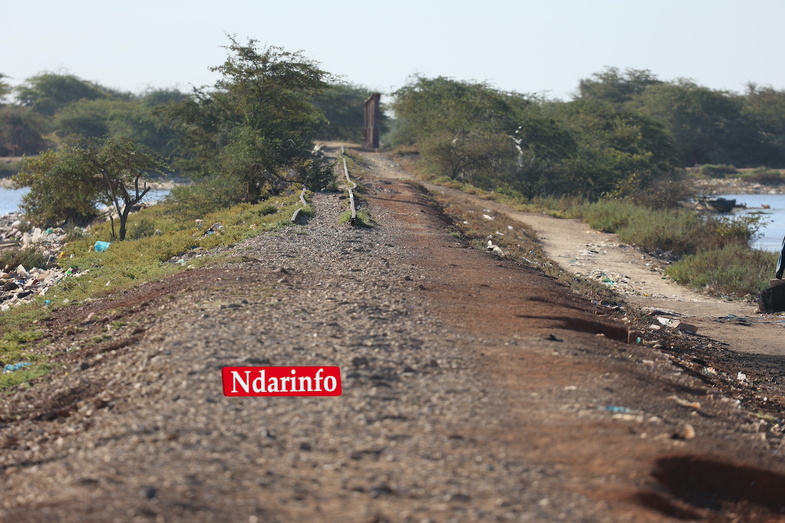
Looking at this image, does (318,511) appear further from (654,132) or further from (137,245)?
(654,132)


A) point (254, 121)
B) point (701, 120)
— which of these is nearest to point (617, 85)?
point (701, 120)

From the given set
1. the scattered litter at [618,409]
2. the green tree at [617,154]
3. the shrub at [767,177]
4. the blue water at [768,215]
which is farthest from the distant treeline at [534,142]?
the scattered litter at [618,409]

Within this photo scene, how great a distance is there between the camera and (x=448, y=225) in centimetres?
2075

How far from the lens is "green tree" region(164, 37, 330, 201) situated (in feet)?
84.7

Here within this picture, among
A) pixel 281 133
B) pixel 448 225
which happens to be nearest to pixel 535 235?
pixel 448 225

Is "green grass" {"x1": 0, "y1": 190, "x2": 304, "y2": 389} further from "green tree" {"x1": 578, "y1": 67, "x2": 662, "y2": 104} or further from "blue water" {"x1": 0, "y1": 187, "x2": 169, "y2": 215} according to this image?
"green tree" {"x1": 578, "y1": 67, "x2": 662, "y2": 104}

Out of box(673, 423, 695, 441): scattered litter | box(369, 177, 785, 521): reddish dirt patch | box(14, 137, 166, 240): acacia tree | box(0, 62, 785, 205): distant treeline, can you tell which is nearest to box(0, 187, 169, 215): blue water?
box(0, 62, 785, 205): distant treeline

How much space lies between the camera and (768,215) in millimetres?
42719

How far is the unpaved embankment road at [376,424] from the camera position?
4383 mm

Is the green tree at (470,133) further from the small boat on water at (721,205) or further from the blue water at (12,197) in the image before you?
the blue water at (12,197)

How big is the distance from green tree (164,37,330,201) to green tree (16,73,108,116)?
196 ft

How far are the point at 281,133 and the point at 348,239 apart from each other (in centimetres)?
1220

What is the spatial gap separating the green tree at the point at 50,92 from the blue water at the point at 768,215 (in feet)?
202

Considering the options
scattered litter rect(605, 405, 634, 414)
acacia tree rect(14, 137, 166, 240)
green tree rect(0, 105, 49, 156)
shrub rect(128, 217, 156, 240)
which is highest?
green tree rect(0, 105, 49, 156)
